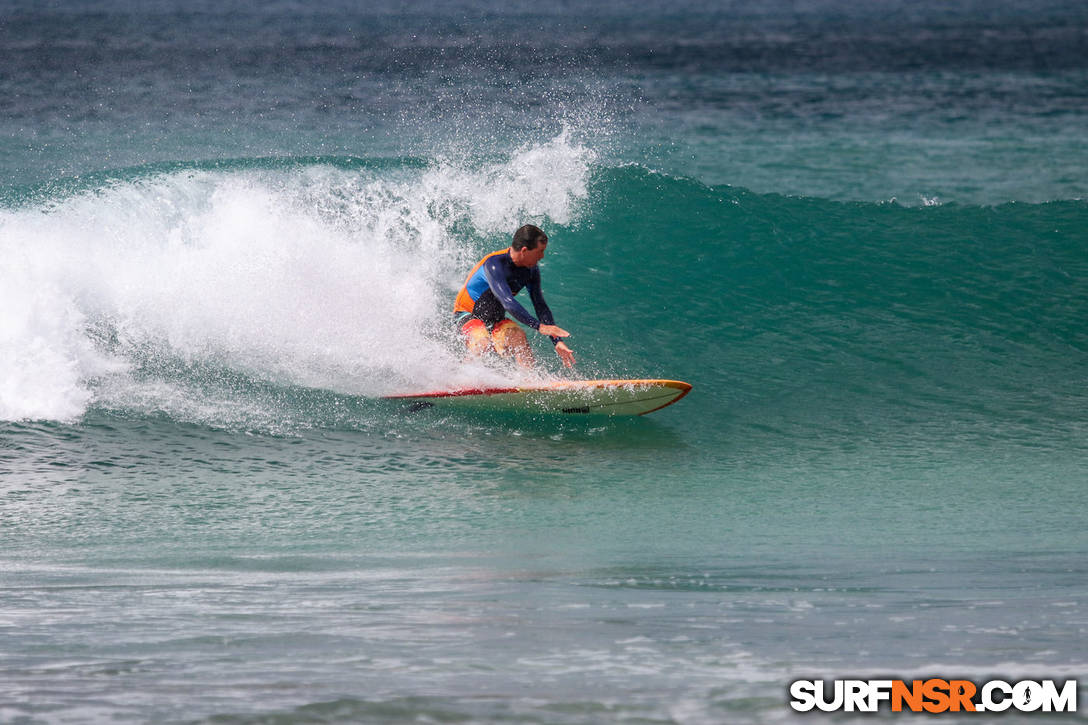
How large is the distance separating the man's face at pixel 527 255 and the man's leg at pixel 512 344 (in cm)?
44

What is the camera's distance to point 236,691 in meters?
2.96

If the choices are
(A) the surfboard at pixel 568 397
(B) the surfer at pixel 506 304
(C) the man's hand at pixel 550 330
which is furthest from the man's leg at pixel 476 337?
(C) the man's hand at pixel 550 330

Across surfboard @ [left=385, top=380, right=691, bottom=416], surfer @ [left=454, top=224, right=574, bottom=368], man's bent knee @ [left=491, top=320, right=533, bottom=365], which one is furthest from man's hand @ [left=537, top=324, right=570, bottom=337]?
man's bent knee @ [left=491, top=320, right=533, bottom=365]

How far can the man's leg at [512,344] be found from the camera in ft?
25.1

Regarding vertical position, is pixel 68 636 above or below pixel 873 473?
below

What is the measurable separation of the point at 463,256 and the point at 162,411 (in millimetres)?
3608

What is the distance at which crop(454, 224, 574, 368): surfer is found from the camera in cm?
742

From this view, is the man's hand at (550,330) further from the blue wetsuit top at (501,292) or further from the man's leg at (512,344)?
the man's leg at (512,344)

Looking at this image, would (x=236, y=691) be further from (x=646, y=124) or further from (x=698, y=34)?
(x=698, y=34)

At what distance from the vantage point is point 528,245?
7426 millimetres

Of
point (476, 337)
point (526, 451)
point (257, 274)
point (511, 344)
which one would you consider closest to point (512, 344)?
point (511, 344)

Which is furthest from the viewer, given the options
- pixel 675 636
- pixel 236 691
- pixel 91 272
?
pixel 91 272

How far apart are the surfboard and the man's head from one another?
0.83m

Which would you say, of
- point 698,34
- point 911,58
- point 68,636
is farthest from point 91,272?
point 698,34
